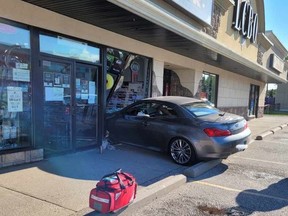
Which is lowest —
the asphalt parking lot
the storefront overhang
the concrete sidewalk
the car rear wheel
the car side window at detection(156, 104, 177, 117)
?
the asphalt parking lot

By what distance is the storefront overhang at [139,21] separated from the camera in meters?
6.24

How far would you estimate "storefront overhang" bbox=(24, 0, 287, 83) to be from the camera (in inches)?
246

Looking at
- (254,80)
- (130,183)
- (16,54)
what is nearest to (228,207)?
(130,183)

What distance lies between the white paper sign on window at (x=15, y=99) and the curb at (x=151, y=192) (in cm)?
313

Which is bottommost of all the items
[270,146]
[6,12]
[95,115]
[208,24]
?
[270,146]

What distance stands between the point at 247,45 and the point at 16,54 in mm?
15137

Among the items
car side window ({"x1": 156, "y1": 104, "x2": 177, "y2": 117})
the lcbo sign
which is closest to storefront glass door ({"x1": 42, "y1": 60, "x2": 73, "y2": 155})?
car side window ({"x1": 156, "y1": 104, "x2": 177, "y2": 117})

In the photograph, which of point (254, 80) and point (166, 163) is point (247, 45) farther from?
point (166, 163)

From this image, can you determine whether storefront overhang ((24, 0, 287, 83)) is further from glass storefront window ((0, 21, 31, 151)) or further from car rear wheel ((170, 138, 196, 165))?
car rear wheel ((170, 138, 196, 165))

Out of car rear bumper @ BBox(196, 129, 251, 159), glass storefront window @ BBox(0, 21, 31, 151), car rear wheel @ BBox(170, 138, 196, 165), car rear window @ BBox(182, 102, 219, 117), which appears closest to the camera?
glass storefront window @ BBox(0, 21, 31, 151)

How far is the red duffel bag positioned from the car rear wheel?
9.91 feet

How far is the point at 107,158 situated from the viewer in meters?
7.20

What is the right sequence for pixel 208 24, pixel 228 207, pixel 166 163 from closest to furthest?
1. pixel 228 207
2. pixel 166 163
3. pixel 208 24

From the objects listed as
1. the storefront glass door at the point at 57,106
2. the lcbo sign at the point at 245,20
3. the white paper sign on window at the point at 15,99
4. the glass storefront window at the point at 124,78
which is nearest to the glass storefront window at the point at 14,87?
the white paper sign on window at the point at 15,99
